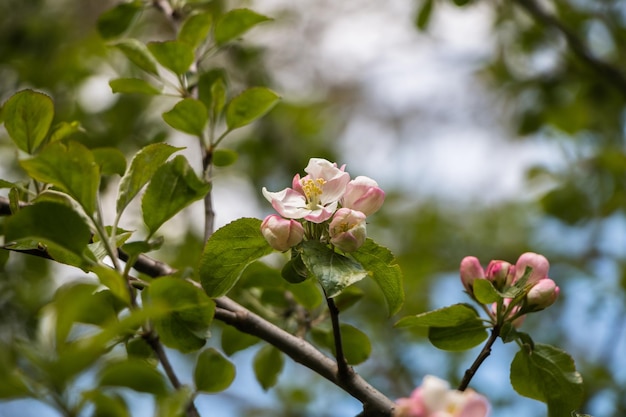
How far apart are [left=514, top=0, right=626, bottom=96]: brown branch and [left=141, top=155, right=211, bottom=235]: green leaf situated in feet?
4.85

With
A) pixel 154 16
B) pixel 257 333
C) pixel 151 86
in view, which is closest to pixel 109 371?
pixel 257 333

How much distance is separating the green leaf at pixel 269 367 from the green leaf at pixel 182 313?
34cm

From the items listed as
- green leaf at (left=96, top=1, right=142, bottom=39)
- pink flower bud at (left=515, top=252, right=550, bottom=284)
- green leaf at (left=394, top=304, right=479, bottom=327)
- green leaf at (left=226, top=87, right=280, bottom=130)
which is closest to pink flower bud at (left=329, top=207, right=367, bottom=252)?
green leaf at (left=394, top=304, right=479, bottom=327)

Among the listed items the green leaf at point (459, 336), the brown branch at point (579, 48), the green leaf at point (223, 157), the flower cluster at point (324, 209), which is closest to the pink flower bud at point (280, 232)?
the flower cluster at point (324, 209)

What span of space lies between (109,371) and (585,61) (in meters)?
1.79

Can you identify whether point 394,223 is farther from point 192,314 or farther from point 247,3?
point 192,314

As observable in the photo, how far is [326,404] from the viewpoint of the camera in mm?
2572

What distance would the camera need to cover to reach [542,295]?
2.76 feet

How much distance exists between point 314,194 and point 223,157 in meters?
0.35

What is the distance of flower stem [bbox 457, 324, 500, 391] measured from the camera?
0.80 metres

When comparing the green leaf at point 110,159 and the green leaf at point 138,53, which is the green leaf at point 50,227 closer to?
the green leaf at point 110,159

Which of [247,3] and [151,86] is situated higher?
[151,86]

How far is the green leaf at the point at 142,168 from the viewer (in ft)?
2.61

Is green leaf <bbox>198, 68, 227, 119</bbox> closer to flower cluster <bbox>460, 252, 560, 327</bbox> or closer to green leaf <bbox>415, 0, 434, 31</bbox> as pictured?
flower cluster <bbox>460, 252, 560, 327</bbox>
